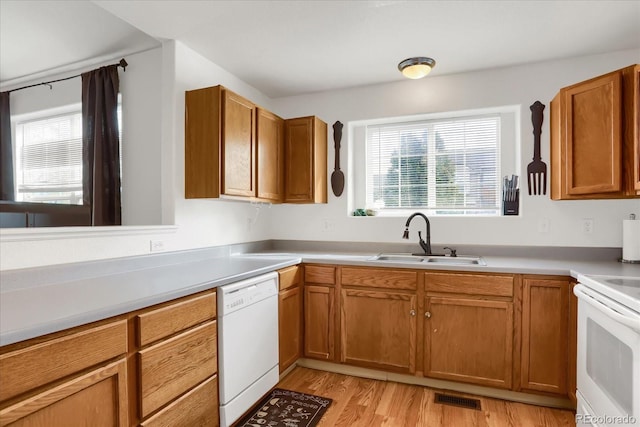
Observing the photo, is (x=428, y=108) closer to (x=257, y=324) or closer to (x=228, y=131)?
(x=228, y=131)

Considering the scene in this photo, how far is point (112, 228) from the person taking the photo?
186 centimetres

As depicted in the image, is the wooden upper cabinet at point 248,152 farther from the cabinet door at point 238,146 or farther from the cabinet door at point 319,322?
the cabinet door at point 319,322

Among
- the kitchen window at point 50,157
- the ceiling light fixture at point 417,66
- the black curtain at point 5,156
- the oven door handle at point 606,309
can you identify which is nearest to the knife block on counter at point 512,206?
the oven door handle at point 606,309

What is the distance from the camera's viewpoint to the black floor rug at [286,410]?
76.8 inches

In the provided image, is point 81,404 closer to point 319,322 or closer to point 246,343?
point 246,343

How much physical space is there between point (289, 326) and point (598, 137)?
2.34 m

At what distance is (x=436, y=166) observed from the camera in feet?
10.0

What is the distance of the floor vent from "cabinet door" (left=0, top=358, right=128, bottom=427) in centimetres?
185

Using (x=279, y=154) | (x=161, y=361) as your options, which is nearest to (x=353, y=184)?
(x=279, y=154)

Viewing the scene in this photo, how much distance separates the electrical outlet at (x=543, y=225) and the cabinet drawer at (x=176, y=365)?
8.02ft

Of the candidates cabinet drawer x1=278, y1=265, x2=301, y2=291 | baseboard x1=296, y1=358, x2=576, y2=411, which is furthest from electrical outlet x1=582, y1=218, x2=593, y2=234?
cabinet drawer x1=278, y1=265, x2=301, y2=291

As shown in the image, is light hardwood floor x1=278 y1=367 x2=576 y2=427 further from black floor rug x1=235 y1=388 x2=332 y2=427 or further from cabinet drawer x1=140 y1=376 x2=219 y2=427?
cabinet drawer x1=140 y1=376 x2=219 y2=427

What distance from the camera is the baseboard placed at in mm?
2125

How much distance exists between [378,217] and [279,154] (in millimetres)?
1052
